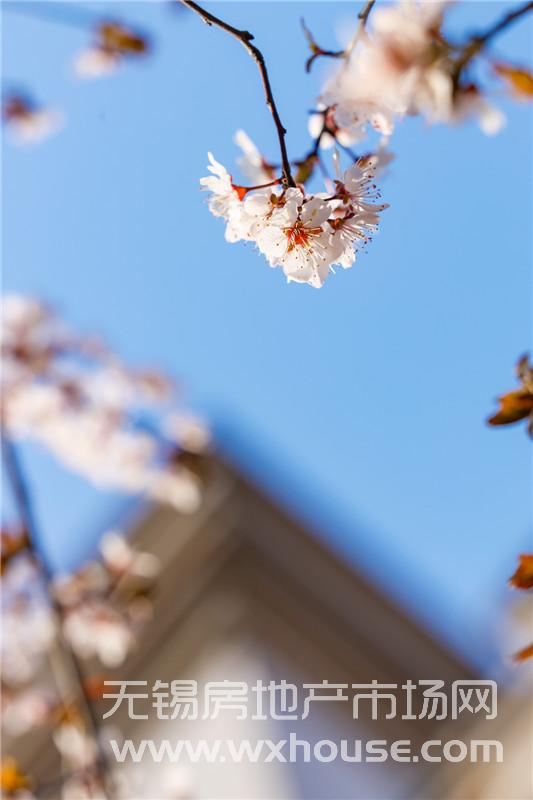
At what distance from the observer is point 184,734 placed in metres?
3.90

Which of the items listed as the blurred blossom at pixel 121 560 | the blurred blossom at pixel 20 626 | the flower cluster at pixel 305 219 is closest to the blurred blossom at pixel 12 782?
the blurred blossom at pixel 20 626

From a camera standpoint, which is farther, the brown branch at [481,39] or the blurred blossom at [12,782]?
the blurred blossom at [12,782]

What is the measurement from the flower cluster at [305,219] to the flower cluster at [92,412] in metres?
2.28

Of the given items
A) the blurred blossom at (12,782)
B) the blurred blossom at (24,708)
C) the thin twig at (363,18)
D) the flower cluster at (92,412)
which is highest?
the flower cluster at (92,412)

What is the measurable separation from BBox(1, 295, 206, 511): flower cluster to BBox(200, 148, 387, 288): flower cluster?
7.49 feet

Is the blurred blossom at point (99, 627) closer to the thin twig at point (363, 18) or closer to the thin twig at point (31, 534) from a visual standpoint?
the thin twig at point (31, 534)

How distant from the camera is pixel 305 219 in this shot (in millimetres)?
984

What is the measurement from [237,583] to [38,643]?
1.36m

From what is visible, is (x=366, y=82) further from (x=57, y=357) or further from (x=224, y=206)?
(x=57, y=357)

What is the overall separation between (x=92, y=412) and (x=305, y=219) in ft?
9.15

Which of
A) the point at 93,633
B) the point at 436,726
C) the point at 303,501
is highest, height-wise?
the point at 303,501

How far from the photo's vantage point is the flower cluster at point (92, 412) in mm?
3174

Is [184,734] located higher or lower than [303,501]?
lower

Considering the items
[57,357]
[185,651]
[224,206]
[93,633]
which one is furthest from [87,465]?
[224,206]
